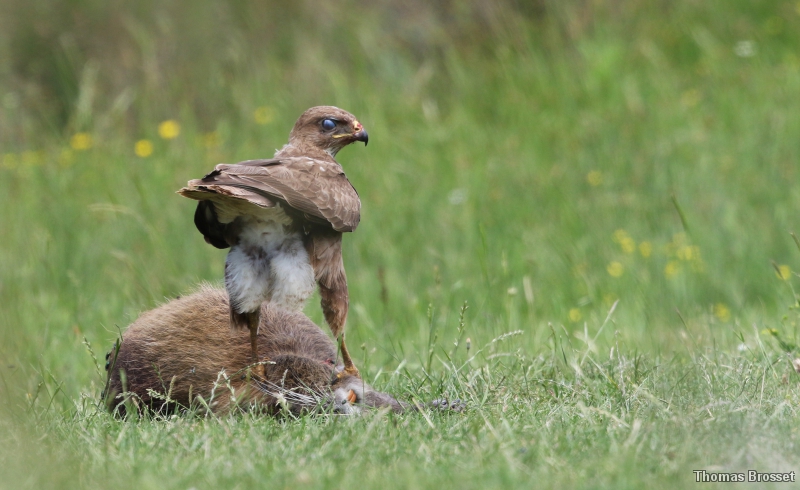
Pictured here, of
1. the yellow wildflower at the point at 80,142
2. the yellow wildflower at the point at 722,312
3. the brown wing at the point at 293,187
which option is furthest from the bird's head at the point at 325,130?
the yellow wildflower at the point at 80,142

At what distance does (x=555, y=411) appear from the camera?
3.92 metres

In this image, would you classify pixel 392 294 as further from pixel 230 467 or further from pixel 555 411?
pixel 230 467

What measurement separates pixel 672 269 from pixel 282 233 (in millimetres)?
3806

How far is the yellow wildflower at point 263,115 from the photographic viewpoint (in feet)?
32.6

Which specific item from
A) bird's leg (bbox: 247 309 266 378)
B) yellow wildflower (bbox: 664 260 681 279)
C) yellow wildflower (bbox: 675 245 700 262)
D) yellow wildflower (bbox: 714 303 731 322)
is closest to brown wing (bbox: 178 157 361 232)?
bird's leg (bbox: 247 309 266 378)

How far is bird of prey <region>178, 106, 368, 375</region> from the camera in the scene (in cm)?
409

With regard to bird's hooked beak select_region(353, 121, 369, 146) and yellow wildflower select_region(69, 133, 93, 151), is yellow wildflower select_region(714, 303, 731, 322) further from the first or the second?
yellow wildflower select_region(69, 133, 93, 151)

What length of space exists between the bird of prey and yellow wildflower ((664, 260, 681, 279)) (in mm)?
3392

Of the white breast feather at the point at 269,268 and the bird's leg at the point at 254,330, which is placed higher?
the white breast feather at the point at 269,268

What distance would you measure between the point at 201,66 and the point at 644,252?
16.6 ft

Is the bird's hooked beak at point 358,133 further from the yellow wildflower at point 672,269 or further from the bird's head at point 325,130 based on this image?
the yellow wildflower at point 672,269

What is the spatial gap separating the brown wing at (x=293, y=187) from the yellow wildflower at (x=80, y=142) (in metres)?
6.06

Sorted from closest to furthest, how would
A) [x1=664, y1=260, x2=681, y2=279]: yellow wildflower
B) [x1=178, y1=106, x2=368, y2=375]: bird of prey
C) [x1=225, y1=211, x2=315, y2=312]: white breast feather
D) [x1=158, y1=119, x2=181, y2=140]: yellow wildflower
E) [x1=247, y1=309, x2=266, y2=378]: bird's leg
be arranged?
1. [x1=178, y1=106, x2=368, y2=375]: bird of prey
2. [x1=225, y1=211, x2=315, y2=312]: white breast feather
3. [x1=247, y1=309, x2=266, y2=378]: bird's leg
4. [x1=664, y1=260, x2=681, y2=279]: yellow wildflower
5. [x1=158, y1=119, x2=181, y2=140]: yellow wildflower

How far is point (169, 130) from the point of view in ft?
32.3
